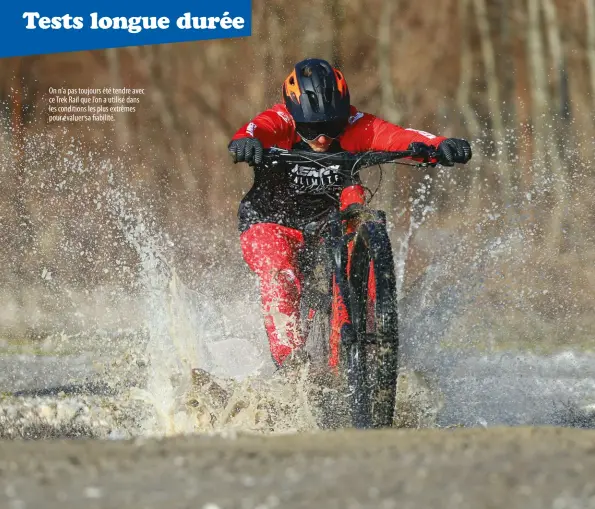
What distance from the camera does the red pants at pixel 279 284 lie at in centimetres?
637

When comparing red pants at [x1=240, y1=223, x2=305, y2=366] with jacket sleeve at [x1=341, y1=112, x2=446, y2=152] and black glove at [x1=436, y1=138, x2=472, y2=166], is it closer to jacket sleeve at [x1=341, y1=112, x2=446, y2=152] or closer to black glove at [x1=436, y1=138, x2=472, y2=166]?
jacket sleeve at [x1=341, y1=112, x2=446, y2=152]

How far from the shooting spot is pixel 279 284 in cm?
638

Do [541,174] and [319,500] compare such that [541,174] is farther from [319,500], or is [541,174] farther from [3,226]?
[319,500]

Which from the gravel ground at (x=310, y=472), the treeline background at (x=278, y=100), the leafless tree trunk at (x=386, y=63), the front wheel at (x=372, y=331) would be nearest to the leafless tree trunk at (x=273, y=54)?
the treeline background at (x=278, y=100)

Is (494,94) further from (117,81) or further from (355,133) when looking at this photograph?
(355,133)

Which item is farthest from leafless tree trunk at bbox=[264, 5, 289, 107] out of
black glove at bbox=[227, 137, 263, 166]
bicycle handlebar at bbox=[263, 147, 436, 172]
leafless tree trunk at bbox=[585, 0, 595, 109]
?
black glove at bbox=[227, 137, 263, 166]

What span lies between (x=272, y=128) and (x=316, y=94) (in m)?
0.37

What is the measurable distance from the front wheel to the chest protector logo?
856mm

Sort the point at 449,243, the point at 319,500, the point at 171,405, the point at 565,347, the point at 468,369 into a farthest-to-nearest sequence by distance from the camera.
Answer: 1. the point at 449,243
2. the point at 565,347
3. the point at 468,369
4. the point at 171,405
5. the point at 319,500

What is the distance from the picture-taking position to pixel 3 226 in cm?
1382

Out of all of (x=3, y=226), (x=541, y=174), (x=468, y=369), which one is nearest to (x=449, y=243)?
(x=541, y=174)

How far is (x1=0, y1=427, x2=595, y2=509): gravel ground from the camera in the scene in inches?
129

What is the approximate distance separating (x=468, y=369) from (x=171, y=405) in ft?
11.2

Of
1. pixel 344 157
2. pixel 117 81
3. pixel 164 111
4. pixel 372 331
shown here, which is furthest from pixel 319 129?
pixel 117 81
